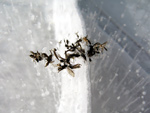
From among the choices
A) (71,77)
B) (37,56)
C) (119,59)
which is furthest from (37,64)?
(119,59)

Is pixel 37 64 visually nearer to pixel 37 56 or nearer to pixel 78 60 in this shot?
pixel 37 56

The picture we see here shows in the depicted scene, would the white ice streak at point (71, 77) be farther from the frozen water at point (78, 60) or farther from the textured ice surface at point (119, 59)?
the textured ice surface at point (119, 59)

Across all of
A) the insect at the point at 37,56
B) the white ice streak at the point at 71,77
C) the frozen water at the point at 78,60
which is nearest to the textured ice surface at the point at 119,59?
the frozen water at the point at 78,60

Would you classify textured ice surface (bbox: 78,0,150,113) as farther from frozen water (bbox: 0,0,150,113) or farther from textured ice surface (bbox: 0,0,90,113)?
textured ice surface (bbox: 0,0,90,113)

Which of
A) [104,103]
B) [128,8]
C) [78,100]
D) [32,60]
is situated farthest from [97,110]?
[128,8]

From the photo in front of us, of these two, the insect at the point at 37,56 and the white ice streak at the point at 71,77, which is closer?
the white ice streak at the point at 71,77

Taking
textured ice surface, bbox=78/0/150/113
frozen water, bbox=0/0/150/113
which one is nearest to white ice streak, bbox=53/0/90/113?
frozen water, bbox=0/0/150/113

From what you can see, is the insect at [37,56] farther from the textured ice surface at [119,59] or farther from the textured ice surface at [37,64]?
the textured ice surface at [119,59]

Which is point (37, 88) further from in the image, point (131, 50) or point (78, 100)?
point (131, 50)

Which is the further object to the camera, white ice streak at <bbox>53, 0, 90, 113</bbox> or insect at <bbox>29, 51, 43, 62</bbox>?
insect at <bbox>29, 51, 43, 62</bbox>

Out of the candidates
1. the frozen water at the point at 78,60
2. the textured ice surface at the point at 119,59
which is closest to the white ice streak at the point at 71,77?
the frozen water at the point at 78,60
